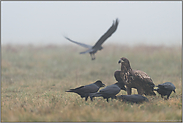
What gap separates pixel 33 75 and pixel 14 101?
550 centimetres

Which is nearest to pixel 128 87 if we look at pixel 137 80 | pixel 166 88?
pixel 137 80

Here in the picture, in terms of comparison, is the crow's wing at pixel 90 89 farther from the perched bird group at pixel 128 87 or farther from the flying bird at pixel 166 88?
the flying bird at pixel 166 88

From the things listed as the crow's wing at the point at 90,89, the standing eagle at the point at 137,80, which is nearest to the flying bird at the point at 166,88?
the standing eagle at the point at 137,80

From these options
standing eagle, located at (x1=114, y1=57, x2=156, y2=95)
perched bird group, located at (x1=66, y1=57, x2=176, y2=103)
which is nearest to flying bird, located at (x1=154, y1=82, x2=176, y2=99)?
perched bird group, located at (x1=66, y1=57, x2=176, y2=103)

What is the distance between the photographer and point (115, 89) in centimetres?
587

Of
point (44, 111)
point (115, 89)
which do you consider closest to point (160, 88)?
point (115, 89)

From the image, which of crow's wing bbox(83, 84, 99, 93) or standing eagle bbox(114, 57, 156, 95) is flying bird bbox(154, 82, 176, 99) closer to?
standing eagle bbox(114, 57, 156, 95)

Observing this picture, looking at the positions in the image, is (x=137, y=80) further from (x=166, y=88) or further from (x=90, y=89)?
(x=90, y=89)

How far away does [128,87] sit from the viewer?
662 centimetres

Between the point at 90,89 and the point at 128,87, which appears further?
the point at 128,87

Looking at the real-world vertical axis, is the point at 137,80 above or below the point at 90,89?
above

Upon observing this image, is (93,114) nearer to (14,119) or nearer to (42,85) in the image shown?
(14,119)

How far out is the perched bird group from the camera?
5.86 m

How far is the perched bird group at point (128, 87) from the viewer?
586 centimetres
